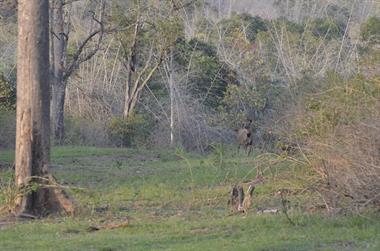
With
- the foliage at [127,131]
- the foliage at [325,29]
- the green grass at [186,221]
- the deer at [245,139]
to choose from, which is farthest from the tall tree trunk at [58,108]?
the foliage at [325,29]

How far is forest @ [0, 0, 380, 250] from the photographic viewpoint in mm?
11914

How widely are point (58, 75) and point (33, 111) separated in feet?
50.6

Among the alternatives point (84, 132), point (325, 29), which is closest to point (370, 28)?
point (325, 29)

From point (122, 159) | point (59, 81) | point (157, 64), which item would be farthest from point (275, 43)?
point (122, 159)

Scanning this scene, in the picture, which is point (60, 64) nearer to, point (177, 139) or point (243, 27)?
point (177, 139)

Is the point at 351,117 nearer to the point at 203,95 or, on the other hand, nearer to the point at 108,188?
the point at 108,188

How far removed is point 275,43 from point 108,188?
19.3 metres

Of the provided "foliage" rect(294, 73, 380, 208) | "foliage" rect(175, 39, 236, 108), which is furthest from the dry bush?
"foliage" rect(175, 39, 236, 108)

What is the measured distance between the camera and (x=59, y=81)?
29.1 m

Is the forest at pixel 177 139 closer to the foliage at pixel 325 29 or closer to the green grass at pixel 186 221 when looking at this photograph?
the green grass at pixel 186 221

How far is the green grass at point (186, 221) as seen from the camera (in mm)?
10680

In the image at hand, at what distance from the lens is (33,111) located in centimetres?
1374

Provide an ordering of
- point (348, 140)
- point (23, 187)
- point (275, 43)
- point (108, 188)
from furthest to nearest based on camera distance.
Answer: point (275, 43) < point (108, 188) < point (23, 187) < point (348, 140)

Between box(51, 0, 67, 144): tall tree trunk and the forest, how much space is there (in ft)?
0.20
